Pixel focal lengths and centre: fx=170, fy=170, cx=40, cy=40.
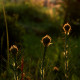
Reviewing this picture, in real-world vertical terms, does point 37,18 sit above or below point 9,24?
below

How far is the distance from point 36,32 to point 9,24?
166 inches

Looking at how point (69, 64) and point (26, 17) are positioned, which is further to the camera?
point (26, 17)

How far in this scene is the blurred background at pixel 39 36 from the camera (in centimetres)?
199

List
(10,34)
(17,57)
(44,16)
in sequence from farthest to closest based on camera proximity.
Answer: (44,16) → (10,34) → (17,57)

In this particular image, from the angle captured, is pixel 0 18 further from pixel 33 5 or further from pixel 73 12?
→ pixel 33 5

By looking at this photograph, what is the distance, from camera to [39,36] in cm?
721

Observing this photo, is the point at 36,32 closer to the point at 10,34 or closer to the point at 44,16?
the point at 44,16

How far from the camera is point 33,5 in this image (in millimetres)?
11898

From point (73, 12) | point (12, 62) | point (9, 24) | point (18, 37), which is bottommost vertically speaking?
point (73, 12)

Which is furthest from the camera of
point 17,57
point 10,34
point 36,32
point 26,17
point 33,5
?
point 33,5

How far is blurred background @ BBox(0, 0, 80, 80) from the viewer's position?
6.54ft

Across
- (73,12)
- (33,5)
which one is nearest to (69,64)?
(73,12)

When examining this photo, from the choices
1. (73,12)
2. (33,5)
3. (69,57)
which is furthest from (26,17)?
(69,57)

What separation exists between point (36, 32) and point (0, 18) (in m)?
4.26
